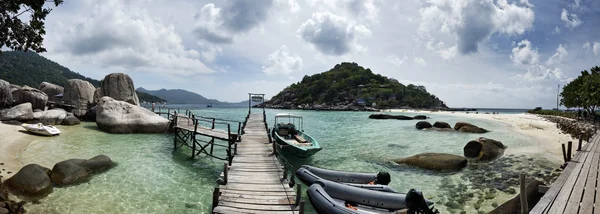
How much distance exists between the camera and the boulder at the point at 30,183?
1188cm

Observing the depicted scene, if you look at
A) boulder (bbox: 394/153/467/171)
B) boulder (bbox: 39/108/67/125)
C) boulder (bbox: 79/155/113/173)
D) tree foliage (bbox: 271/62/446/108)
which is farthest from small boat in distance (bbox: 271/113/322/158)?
tree foliage (bbox: 271/62/446/108)

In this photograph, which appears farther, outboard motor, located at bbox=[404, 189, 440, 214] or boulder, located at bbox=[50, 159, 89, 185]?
boulder, located at bbox=[50, 159, 89, 185]

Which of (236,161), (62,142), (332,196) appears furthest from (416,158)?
(62,142)

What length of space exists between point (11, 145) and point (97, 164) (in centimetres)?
970

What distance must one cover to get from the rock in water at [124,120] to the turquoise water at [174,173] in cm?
122

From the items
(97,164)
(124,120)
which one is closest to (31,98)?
(124,120)

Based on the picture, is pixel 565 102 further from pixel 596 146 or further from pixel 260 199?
pixel 260 199

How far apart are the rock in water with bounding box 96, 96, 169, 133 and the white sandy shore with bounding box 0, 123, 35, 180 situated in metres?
6.17

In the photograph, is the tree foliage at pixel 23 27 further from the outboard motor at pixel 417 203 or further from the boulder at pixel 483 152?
the boulder at pixel 483 152

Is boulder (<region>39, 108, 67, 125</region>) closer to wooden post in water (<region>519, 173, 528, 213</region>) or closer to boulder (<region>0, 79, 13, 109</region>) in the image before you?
boulder (<region>0, 79, 13, 109</region>)

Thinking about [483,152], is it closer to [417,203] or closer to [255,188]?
[417,203]

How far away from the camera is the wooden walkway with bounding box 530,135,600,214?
831 cm

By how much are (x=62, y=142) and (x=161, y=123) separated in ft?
29.8

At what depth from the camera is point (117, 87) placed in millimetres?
40438
